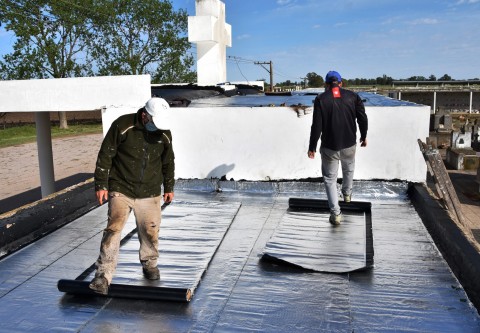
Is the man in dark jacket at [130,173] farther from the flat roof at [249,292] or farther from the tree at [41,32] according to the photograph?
the tree at [41,32]

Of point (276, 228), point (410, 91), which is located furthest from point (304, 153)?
point (410, 91)

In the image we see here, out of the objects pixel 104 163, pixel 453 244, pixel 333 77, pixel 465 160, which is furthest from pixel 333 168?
pixel 465 160

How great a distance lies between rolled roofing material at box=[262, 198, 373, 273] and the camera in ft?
12.7

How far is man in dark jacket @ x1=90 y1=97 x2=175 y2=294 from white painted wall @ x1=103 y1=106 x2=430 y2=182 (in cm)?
349

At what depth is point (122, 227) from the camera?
338cm

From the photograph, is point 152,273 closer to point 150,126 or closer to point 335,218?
point 150,126

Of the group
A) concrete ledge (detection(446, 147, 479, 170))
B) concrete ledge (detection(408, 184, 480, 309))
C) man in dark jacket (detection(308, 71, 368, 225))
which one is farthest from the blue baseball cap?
concrete ledge (detection(446, 147, 479, 170))

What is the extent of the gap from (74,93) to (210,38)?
17.3ft

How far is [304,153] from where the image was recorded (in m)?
6.82

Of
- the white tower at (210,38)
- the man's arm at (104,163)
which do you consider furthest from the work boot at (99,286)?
the white tower at (210,38)

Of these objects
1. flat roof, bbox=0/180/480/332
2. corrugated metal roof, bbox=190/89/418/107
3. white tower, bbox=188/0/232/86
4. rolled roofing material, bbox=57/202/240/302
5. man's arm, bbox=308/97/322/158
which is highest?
white tower, bbox=188/0/232/86

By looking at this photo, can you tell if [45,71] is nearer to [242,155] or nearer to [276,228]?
[242,155]

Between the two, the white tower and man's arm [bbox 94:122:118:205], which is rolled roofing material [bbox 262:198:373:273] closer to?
man's arm [bbox 94:122:118:205]

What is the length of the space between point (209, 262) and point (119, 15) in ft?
119
